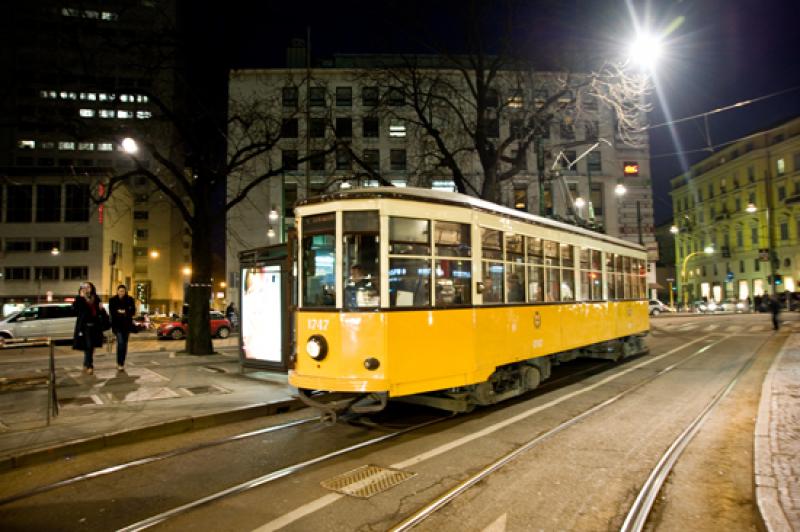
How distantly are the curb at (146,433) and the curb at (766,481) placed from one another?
627 cm

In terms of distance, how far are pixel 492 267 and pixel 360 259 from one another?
224cm

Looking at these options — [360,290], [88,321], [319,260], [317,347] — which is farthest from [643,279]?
[88,321]

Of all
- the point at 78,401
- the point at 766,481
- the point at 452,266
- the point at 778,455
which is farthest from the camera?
the point at 78,401

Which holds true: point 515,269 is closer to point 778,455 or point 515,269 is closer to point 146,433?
point 778,455

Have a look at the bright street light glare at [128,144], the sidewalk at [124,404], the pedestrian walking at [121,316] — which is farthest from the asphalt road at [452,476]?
the bright street light glare at [128,144]

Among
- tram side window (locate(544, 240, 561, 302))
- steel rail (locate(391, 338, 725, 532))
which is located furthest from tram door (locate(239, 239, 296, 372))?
steel rail (locate(391, 338, 725, 532))

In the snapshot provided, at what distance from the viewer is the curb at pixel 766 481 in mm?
3653

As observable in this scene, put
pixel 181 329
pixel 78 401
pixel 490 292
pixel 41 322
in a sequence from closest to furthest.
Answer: pixel 490 292
pixel 78 401
pixel 41 322
pixel 181 329

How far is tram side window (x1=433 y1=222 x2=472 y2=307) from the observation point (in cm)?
679

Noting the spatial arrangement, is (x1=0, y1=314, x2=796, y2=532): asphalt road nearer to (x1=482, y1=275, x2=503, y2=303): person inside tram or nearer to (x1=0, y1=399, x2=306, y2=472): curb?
(x1=0, y1=399, x2=306, y2=472): curb

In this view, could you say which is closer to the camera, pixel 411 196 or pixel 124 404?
pixel 411 196

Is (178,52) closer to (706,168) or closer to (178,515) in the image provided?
(178,515)

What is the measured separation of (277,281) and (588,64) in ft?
38.2

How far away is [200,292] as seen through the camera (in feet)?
48.0
